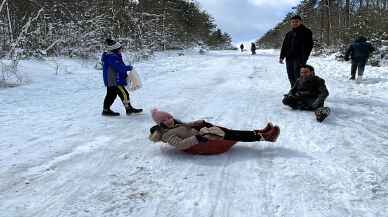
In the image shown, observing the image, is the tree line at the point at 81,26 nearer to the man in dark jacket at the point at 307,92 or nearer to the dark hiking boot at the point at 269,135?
the man in dark jacket at the point at 307,92

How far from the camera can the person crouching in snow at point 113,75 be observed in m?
8.33

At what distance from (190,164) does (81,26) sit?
46.4 ft

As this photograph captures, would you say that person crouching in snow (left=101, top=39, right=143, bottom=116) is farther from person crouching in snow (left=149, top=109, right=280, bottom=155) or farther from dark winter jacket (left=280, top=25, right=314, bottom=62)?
dark winter jacket (left=280, top=25, right=314, bottom=62)

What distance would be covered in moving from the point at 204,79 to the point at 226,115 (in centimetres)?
572

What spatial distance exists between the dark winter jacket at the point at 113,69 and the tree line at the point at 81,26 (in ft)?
12.0

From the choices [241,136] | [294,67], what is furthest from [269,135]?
[294,67]

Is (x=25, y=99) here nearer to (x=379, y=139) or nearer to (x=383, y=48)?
(x=379, y=139)

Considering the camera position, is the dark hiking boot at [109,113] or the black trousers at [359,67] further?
the black trousers at [359,67]

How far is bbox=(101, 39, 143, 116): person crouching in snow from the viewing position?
833 cm

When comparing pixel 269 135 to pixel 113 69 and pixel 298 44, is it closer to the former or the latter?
pixel 113 69

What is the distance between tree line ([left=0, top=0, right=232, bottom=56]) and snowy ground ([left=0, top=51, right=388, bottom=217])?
4799 millimetres

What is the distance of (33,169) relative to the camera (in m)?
5.07

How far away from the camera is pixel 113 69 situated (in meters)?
8.39

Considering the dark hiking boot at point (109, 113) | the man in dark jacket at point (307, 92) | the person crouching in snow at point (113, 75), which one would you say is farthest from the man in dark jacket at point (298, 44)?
the dark hiking boot at point (109, 113)
